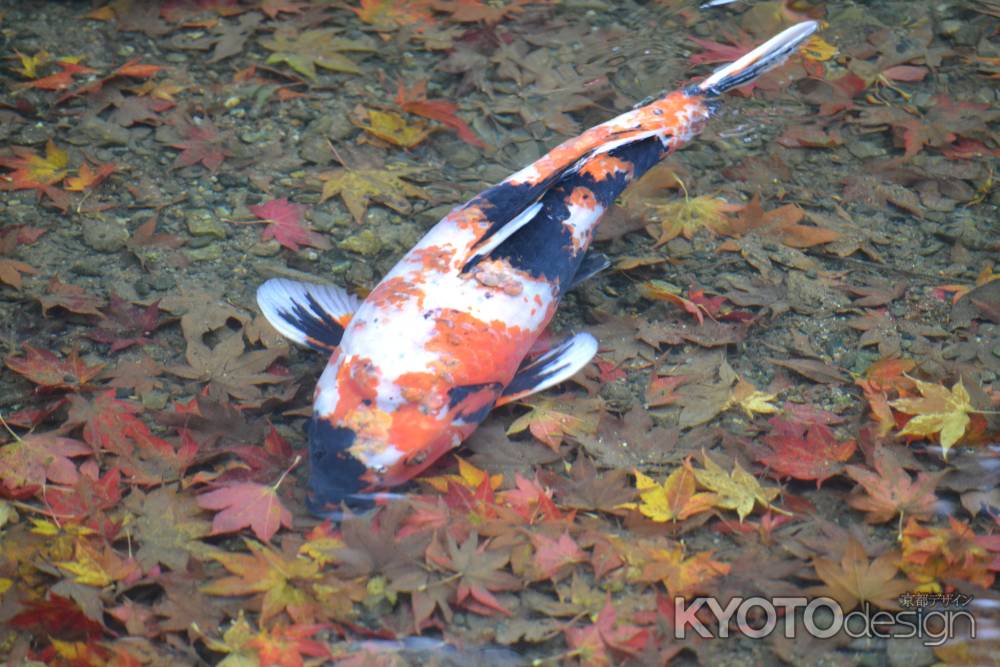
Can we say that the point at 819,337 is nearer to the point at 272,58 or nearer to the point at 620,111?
the point at 620,111

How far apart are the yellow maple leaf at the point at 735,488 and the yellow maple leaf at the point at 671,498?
4 cm

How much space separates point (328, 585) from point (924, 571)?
6.08 ft

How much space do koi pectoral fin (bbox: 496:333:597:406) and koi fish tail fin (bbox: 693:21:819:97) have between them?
1.54 meters

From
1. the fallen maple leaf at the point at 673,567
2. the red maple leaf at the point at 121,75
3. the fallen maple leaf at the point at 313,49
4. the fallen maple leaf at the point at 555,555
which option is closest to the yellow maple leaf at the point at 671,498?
the fallen maple leaf at the point at 673,567

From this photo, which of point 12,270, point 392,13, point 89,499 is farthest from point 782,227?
point 12,270

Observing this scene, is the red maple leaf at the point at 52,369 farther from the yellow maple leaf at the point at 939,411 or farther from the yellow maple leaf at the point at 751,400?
the yellow maple leaf at the point at 939,411

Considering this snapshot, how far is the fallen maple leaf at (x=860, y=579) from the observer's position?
2990mm

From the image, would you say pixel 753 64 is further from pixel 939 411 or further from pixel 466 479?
pixel 466 479

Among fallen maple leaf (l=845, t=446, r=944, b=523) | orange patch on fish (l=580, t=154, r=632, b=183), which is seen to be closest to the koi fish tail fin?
orange patch on fish (l=580, t=154, r=632, b=183)

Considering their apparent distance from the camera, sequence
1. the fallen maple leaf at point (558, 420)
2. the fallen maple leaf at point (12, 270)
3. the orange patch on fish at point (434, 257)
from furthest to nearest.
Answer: the fallen maple leaf at point (12, 270), the orange patch on fish at point (434, 257), the fallen maple leaf at point (558, 420)

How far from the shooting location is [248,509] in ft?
10.5

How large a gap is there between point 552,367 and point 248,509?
1.23m

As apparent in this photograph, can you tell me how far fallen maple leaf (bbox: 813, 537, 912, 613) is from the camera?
118 inches

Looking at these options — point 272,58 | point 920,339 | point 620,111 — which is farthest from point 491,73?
point 920,339
